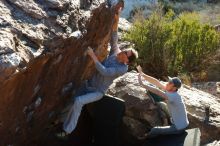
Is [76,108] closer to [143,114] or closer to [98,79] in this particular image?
[98,79]

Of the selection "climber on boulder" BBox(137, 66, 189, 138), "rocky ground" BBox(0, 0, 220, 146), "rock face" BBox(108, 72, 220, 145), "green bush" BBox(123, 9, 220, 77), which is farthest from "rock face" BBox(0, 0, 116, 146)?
"green bush" BBox(123, 9, 220, 77)

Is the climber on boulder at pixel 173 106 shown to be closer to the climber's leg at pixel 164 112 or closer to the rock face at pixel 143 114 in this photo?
the climber's leg at pixel 164 112

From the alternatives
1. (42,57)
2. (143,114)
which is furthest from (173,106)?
(42,57)

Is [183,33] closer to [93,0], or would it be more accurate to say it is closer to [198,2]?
[93,0]

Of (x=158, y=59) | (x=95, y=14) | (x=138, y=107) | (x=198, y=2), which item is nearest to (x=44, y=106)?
(x=95, y=14)

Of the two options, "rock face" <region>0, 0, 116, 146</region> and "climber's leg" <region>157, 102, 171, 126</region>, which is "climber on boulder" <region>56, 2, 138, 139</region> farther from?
"climber's leg" <region>157, 102, 171, 126</region>

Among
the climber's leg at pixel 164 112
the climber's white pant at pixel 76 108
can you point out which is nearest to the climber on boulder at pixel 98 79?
the climber's white pant at pixel 76 108

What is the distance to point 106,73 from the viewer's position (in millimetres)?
6688

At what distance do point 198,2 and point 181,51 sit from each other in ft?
28.7

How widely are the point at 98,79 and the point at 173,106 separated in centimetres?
130

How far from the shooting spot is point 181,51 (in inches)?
489

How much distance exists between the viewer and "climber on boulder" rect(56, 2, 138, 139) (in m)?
6.75

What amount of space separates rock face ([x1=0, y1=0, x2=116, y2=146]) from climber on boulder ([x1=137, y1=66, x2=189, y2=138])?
1.14 metres

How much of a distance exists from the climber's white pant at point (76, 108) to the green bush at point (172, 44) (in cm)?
537
